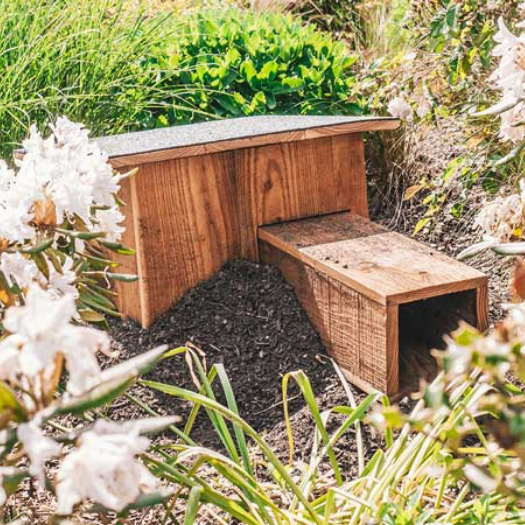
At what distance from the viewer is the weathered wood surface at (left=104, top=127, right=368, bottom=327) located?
305 centimetres

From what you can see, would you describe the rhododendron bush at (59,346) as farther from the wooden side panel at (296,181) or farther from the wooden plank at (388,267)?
the wooden side panel at (296,181)

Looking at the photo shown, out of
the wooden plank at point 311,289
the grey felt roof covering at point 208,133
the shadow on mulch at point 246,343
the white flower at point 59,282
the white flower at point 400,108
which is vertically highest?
the white flower at point 59,282

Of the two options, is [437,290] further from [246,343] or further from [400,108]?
[400,108]

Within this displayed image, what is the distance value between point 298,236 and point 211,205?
293 mm

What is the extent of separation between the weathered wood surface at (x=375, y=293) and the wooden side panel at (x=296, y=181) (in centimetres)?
7

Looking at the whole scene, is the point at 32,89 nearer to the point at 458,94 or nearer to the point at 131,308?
the point at 131,308

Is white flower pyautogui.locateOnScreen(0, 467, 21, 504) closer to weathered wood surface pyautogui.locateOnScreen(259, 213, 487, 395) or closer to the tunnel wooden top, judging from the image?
weathered wood surface pyautogui.locateOnScreen(259, 213, 487, 395)

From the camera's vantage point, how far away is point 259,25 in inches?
183

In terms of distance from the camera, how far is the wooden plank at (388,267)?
Result: 2.59 metres

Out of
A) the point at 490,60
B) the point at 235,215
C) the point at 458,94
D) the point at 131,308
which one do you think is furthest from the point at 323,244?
the point at 458,94

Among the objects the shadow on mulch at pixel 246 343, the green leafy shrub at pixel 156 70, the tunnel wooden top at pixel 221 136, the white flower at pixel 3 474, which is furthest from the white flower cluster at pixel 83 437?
the green leafy shrub at pixel 156 70

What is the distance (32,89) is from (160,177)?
1.19m

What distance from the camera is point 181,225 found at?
10.2 feet

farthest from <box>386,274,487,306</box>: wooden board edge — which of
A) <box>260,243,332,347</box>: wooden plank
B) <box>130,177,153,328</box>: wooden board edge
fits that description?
<box>130,177,153,328</box>: wooden board edge
